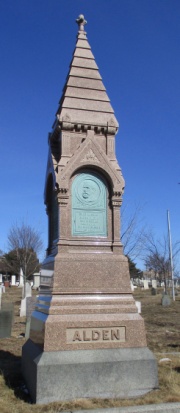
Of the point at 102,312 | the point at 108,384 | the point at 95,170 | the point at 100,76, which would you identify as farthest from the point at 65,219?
the point at 100,76

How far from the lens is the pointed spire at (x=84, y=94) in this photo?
24.4 ft

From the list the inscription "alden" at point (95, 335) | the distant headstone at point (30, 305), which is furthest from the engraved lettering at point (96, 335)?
the distant headstone at point (30, 305)

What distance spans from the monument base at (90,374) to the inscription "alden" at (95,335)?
0.57ft

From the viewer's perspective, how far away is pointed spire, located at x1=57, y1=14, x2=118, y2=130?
744cm

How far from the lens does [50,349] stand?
236 inches

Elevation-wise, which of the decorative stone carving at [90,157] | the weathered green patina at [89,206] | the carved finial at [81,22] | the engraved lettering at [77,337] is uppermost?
the carved finial at [81,22]

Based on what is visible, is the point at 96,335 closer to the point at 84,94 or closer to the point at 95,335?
the point at 95,335

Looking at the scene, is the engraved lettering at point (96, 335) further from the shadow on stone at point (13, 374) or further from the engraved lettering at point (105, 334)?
the shadow on stone at point (13, 374)

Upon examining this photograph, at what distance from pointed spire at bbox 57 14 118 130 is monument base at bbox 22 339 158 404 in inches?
156

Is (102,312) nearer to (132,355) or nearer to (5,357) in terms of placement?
(132,355)

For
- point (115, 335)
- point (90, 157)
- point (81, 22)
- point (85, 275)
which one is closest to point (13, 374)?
point (115, 335)

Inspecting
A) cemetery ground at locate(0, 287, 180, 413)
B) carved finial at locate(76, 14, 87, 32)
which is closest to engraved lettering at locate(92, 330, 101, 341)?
cemetery ground at locate(0, 287, 180, 413)

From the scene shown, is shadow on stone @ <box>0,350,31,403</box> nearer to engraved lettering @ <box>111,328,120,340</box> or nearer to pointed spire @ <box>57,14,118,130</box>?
engraved lettering @ <box>111,328,120,340</box>

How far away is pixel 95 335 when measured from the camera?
6.27 metres
